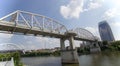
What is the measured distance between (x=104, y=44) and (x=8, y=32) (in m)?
103

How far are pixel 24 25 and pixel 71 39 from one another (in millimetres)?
27025

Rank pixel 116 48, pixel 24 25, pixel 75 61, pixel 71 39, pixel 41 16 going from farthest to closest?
pixel 116 48, pixel 71 39, pixel 75 61, pixel 41 16, pixel 24 25

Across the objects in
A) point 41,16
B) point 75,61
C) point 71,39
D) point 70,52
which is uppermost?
point 41,16

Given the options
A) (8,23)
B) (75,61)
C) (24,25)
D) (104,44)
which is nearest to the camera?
(8,23)

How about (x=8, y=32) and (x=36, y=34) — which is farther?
(x=36, y=34)

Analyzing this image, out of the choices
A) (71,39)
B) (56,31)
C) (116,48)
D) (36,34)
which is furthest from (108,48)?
(36,34)

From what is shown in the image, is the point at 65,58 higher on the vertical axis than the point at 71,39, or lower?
lower

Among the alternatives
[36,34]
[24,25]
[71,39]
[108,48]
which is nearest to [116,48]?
[108,48]

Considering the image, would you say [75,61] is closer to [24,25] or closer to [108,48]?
[24,25]

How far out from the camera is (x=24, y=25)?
42000 mm

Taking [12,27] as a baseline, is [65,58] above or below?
below

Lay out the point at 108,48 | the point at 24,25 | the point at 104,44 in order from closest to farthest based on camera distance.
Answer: the point at 24,25 → the point at 108,48 → the point at 104,44

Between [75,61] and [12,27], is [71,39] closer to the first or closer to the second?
[75,61]

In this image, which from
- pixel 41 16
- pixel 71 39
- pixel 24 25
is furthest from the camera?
pixel 71 39
